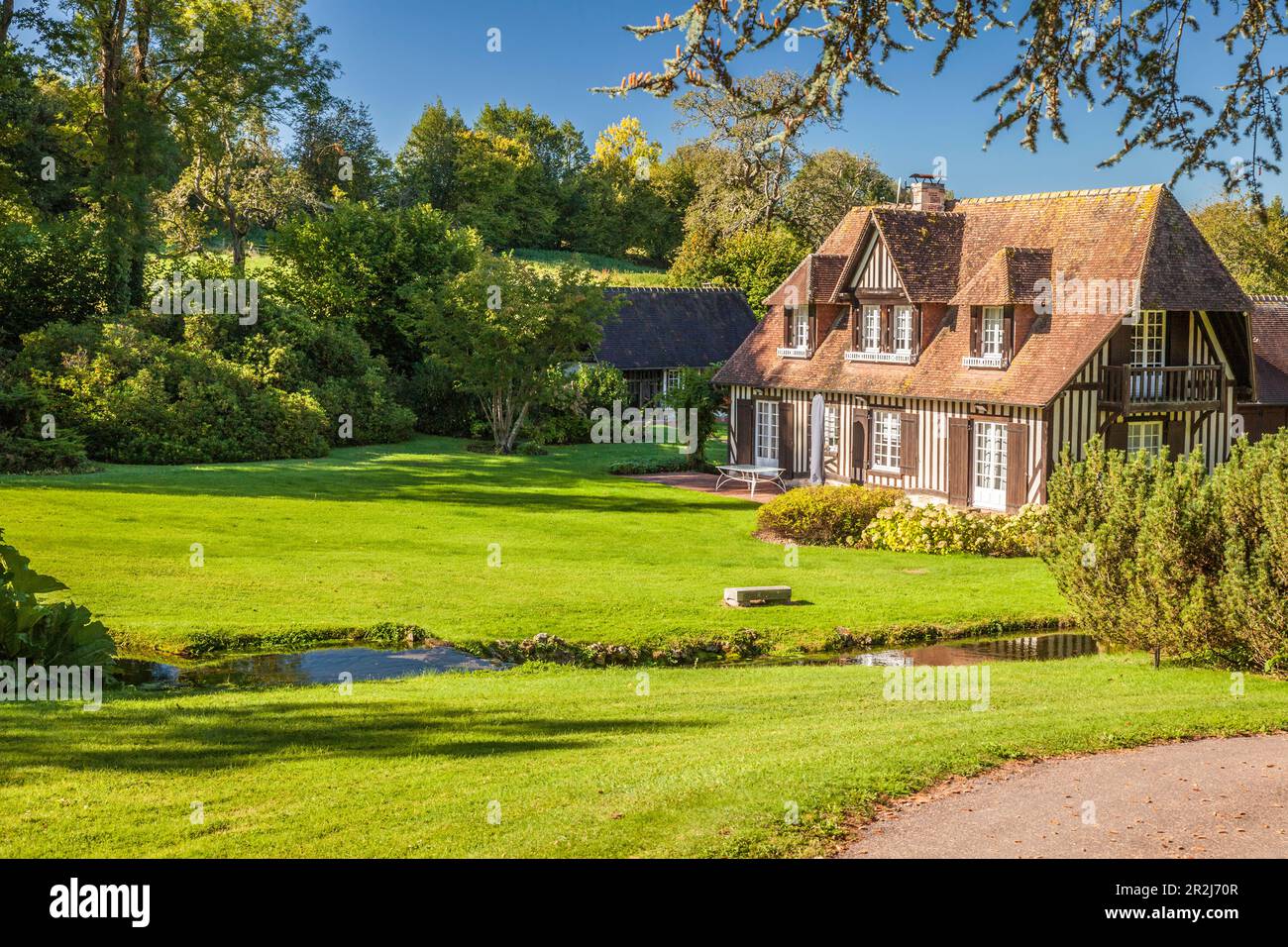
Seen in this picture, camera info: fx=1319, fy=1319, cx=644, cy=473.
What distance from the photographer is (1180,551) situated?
16078 millimetres

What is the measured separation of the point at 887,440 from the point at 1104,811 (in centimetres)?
2469

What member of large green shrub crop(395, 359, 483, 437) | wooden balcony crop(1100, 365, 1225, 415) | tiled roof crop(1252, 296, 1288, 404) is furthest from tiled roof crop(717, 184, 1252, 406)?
large green shrub crop(395, 359, 483, 437)

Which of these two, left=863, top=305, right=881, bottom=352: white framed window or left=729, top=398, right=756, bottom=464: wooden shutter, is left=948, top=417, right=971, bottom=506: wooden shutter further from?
left=729, top=398, right=756, bottom=464: wooden shutter

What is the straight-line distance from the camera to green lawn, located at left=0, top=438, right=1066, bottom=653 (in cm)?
1970

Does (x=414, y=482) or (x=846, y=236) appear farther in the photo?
(x=846, y=236)

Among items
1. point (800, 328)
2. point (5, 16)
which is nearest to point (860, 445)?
point (800, 328)

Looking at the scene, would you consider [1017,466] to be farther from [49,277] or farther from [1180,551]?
[49,277]

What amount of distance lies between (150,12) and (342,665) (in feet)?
106

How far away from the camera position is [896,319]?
34.2m

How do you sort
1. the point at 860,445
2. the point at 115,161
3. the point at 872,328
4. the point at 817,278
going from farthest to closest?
the point at 115,161
the point at 817,278
the point at 872,328
the point at 860,445

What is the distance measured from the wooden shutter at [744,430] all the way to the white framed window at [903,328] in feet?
16.7

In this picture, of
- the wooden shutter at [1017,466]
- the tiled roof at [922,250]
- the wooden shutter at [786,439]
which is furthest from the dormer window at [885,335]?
the wooden shutter at [1017,466]

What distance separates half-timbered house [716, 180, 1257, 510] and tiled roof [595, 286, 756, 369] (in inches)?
703
